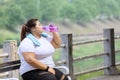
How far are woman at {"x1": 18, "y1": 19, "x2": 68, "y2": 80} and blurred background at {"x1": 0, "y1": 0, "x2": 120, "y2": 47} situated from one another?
55.5ft

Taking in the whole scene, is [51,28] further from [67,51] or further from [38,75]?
[67,51]

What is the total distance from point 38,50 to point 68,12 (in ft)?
68.2

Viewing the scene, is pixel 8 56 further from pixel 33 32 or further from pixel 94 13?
pixel 94 13

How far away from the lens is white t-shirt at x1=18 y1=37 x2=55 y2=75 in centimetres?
314

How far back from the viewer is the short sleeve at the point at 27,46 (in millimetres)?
3123

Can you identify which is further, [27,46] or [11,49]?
[11,49]

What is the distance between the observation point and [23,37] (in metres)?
3.36

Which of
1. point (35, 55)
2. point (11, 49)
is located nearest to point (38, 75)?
point (35, 55)

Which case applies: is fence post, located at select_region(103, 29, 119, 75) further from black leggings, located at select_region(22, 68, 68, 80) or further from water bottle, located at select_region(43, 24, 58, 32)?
black leggings, located at select_region(22, 68, 68, 80)

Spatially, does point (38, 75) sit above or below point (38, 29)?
below

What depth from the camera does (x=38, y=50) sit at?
10.6 ft

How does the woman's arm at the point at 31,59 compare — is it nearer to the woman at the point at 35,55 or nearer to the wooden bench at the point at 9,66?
the woman at the point at 35,55

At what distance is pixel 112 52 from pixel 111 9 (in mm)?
18792

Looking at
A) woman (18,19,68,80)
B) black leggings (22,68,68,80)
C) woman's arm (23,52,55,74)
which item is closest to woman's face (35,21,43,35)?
woman (18,19,68,80)
